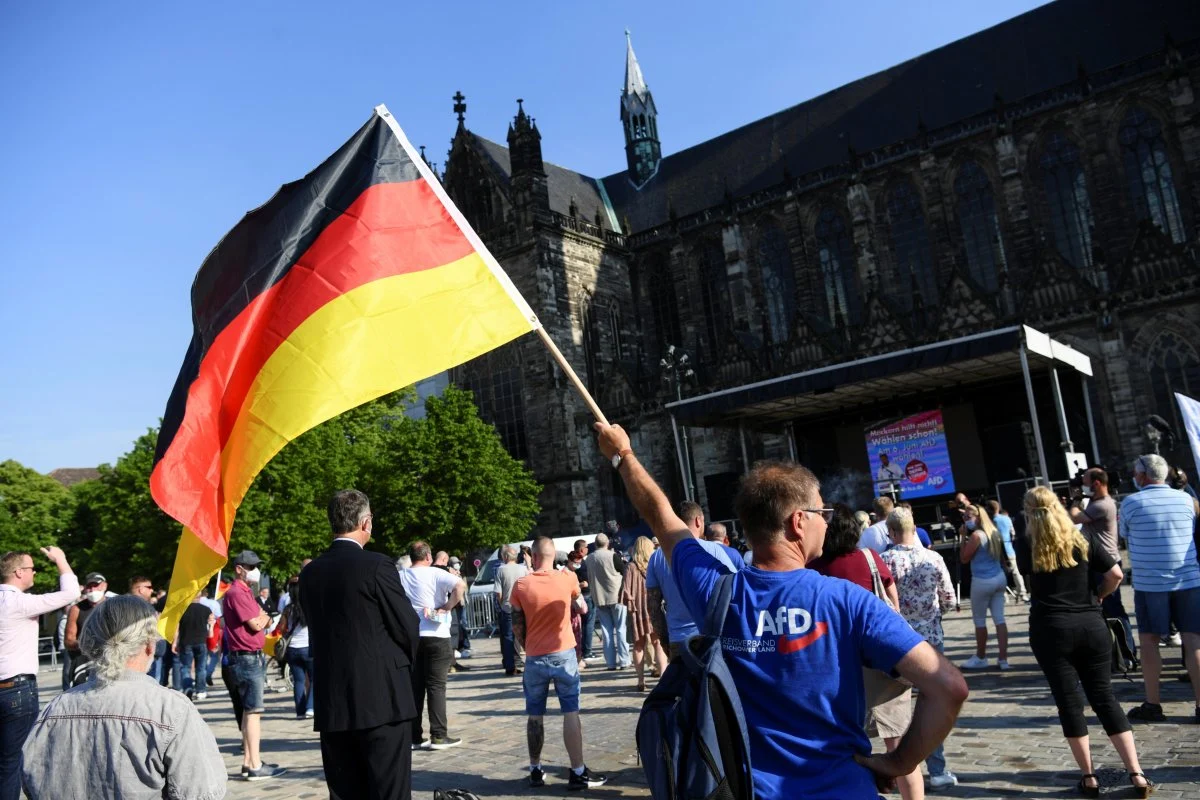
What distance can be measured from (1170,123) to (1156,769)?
32.9 meters

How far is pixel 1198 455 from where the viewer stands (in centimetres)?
882

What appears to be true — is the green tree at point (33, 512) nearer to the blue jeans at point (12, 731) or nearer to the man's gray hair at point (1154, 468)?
the blue jeans at point (12, 731)

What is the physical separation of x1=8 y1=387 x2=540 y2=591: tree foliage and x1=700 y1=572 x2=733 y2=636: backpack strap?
106 ft

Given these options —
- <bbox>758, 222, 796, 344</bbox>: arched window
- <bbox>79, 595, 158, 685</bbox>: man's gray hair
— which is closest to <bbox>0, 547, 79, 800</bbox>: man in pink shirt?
<bbox>79, 595, 158, 685</bbox>: man's gray hair

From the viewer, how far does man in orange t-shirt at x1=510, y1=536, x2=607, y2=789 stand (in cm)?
641

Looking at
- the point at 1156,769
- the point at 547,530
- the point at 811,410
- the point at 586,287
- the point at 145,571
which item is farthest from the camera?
the point at 586,287

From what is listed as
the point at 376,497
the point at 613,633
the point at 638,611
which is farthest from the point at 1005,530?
the point at 376,497

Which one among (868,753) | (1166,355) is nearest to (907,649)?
(868,753)

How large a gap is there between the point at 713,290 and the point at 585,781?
121 ft

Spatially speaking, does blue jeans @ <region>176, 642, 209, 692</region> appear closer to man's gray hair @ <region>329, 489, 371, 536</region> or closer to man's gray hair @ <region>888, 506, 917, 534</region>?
man's gray hair @ <region>329, 489, 371, 536</region>

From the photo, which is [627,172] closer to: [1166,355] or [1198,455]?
[1166,355]

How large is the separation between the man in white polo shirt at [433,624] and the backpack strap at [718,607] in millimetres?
5613

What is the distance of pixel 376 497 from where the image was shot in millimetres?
35281

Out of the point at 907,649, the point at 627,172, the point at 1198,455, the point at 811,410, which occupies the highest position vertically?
the point at 627,172
